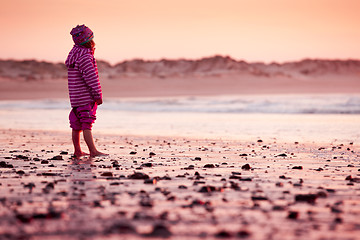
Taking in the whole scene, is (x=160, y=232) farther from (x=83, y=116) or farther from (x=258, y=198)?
(x=83, y=116)

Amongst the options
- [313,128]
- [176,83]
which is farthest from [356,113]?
[176,83]

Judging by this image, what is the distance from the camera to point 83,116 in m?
7.10

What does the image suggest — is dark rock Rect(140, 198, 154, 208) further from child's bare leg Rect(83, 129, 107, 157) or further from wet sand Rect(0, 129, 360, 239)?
child's bare leg Rect(83, 129, 107, 157)

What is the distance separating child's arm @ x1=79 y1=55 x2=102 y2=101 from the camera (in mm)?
6961

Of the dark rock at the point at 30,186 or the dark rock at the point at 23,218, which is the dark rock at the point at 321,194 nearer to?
the dark rock at the point at 23,218

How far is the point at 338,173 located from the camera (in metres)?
5.22

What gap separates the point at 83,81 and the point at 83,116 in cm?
46

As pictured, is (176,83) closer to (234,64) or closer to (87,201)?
(234,64)

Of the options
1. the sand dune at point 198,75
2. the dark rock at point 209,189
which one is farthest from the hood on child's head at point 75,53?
the sand dune at point 198,75

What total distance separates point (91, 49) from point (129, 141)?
8.96 ft

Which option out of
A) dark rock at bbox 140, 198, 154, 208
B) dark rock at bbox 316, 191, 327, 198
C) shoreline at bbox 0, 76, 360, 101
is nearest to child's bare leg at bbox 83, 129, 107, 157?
dark rock at bbox 140, 198, 154, 208

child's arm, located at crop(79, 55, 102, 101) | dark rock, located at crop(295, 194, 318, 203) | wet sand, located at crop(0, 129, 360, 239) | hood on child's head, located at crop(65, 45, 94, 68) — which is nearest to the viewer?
wet sand, located at crop(0, 129, 360, 239)

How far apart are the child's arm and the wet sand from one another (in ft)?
2.91

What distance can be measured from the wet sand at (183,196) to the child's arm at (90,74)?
0.89 meters
